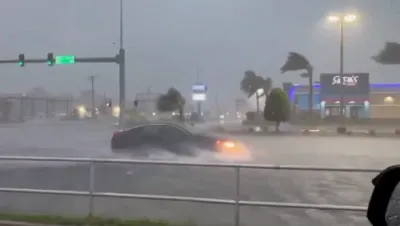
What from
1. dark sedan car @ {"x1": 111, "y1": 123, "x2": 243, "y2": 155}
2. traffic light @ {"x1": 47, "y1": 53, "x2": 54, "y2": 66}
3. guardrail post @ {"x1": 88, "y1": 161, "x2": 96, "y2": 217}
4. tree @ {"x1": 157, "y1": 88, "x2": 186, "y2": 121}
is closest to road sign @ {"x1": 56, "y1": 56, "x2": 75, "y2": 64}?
traffic light @ {"x1": 47, "y1": 53, "x2": 54, "y2": 66}

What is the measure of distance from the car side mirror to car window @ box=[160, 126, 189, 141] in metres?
18.0

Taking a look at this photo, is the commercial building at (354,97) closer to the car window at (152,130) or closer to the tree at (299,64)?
the tree at (299,64)

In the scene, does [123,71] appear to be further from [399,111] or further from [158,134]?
[399,111]

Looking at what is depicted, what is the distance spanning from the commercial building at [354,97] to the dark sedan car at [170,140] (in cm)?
2050

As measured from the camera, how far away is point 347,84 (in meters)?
41.3

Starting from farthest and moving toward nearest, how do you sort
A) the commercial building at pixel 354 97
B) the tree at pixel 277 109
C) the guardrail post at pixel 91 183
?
the commercial building at pixel 354 97 → the tree at pixel 277 109 → the guardrail post at pixel 91 183

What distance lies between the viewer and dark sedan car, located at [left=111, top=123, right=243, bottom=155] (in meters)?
19.8

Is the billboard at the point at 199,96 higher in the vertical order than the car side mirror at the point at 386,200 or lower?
higher

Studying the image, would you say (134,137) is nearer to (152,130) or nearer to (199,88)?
(152,130)

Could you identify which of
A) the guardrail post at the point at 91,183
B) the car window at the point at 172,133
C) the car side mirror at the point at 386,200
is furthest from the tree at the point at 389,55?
the car side mirror at the point at 386,200

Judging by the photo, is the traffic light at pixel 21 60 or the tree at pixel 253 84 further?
the tree at pixel 253 84

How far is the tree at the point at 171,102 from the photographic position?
28484 millimetres

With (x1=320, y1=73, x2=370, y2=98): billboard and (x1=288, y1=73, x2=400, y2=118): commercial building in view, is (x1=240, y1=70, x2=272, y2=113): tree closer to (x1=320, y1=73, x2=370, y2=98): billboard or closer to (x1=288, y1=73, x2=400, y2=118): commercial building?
(x1=288, y1=73, x2=400, y2=118): commercial building

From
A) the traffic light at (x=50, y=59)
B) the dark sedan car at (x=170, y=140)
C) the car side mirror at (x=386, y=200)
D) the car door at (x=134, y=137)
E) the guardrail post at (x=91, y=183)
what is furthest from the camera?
the traffic light at (x=50, y=59)
